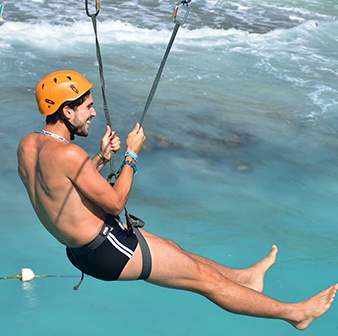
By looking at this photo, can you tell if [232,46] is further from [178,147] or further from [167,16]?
[178,147]

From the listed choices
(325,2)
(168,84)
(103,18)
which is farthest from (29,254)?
(325,2)

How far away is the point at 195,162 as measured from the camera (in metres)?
5.81

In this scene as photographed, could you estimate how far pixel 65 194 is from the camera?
254 cm

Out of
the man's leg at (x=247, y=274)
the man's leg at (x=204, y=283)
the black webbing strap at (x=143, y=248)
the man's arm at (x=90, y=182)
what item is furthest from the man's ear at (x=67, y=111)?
the man's leg at (x=247, y=274)

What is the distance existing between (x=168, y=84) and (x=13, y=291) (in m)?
5.52

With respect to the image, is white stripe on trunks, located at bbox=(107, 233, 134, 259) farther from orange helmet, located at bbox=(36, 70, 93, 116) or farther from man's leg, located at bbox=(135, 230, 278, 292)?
orange helmet, located at bbox=(36, 70, 93, 116)

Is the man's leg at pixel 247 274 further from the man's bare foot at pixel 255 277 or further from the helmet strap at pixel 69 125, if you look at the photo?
the helmet strap at pixel 69 125

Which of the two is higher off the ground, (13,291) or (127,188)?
(127,188)

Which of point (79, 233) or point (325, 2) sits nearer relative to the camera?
point (79, 233)

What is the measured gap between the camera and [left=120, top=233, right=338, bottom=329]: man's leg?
287 cm

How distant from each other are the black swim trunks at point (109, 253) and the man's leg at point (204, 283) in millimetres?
54

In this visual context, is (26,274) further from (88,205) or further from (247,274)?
(247,274)

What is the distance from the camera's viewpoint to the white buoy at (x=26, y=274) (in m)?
3.82

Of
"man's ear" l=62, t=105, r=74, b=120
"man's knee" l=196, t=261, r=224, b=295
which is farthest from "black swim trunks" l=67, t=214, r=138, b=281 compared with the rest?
"man's ear" l=62, t=105, r=74, b=120
